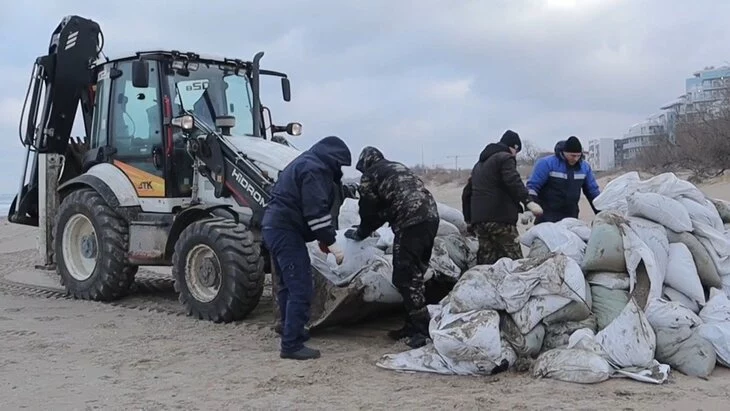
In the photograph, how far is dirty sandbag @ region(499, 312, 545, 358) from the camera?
5.17 meters

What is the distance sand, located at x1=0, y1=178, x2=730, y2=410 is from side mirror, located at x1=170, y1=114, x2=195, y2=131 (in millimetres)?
1769

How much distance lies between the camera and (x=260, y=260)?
6.59 meters

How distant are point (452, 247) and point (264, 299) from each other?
2.30 meters

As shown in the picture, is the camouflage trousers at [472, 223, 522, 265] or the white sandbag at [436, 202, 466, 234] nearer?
the camouflage trousers at [472, 223, 522, 265]

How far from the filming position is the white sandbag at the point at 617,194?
636cm

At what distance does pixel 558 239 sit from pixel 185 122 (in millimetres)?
3585

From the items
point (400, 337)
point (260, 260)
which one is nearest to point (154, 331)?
point (260, 260)

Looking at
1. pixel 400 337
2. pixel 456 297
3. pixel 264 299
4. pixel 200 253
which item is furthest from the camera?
pixel 264 299

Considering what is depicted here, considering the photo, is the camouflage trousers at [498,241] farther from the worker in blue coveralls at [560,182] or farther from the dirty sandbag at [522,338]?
the dirty sandbag at [522,338]

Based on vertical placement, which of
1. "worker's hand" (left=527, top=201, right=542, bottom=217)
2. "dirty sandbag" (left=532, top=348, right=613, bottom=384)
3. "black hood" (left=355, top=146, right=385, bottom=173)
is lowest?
"dirty sandbag" (left=532, top=348, right=613, bottom=384)

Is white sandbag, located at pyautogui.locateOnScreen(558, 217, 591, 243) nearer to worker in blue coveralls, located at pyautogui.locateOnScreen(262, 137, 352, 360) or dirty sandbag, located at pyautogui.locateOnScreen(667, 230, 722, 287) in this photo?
dirty sandbag, located at pyautogui.locateOnScreen(667, 230, 722, 287)

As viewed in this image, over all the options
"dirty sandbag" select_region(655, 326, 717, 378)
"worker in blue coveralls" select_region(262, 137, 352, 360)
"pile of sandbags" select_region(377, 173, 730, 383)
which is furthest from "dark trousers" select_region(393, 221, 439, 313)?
"dirty sandbag" select_region(655, 326, 717, 378)

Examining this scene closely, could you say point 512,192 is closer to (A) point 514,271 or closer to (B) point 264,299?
(A) point 514,271

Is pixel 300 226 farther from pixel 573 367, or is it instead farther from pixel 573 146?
pixel 573 146
